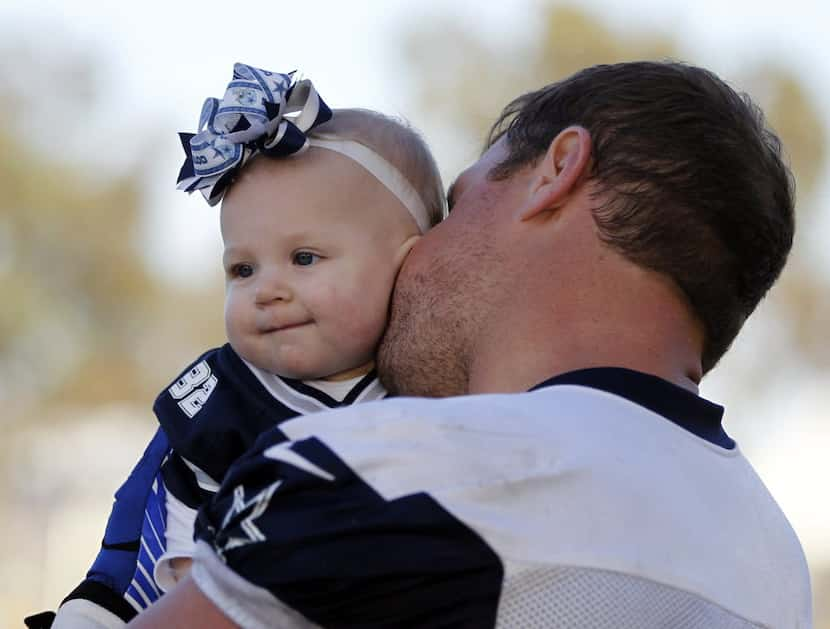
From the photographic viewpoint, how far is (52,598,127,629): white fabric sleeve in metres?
2.34

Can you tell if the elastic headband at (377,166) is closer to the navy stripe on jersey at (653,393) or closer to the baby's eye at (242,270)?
the baby's eye at (242,270)

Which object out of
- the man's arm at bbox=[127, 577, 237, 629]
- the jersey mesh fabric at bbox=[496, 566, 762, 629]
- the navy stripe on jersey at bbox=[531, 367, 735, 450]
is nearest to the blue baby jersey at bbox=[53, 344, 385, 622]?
the navy stripe on jersey at bbox=[531, 367, 735, 450]

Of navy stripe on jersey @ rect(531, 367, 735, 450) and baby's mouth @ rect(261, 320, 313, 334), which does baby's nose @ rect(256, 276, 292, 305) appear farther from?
navy stripe on jersey @ rect(531, 367, 735, 450)

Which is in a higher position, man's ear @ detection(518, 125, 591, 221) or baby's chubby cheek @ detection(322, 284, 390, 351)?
man's ear @ detection(518, 125, 591, 221)

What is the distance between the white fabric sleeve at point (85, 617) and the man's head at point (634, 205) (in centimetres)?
62

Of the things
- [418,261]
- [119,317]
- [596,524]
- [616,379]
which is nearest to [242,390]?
[418,261]

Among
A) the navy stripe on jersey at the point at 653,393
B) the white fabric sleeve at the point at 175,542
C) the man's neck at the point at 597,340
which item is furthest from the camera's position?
the white fabric sleeve at the point at 175,542

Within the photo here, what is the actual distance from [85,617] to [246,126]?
2.89 ft

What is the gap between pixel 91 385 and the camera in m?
13.6

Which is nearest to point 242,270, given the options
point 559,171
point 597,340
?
point 559,171

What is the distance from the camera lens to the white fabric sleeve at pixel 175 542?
231 cm

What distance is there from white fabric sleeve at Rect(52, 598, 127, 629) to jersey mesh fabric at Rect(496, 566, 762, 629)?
0.96 m

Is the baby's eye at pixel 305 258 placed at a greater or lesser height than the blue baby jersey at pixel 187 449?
greater

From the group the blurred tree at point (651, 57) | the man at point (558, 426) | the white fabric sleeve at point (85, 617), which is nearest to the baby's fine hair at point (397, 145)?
the man at point (558, 426)
